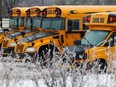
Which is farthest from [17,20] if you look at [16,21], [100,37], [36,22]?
[100,37]

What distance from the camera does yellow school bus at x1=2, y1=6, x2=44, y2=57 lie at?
1585 cm

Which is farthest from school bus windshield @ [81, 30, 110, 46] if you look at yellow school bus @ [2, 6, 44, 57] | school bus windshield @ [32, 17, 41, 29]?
school bus windshield @ [32, 17, 41, 29]

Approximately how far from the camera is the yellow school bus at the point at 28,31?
1585 cm

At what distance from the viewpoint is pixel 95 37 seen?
1205 centimetres

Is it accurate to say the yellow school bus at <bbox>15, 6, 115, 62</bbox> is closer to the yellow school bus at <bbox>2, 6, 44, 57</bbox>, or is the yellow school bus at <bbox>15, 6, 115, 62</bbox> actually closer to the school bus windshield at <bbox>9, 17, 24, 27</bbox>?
the yellow school bus at <bbox>2, 6, 44, 57</bbox>

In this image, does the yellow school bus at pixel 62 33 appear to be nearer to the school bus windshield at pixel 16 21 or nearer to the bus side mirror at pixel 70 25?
the bus side mirror at pixel 70 25

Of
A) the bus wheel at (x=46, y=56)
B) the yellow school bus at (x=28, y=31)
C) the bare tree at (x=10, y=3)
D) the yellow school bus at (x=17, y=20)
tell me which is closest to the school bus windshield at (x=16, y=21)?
the yellow school bus at (x=17, y=20)

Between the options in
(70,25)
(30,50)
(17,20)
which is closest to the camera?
(30,50)

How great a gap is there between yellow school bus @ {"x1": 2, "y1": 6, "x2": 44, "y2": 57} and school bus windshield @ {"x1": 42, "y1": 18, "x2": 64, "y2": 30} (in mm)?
458

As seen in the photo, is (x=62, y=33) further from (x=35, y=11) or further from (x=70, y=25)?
(x=35, y=11)

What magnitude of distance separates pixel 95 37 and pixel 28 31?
5061 mm

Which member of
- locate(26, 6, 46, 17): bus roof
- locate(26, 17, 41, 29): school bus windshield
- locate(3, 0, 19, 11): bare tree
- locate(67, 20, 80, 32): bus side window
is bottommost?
locate(3, 0, 19, 11): bare tree

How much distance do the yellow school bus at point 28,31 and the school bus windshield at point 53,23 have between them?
0.46m

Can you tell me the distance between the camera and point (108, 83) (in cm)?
531
